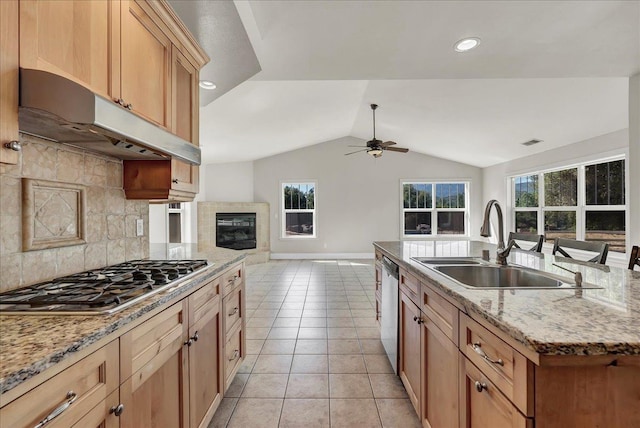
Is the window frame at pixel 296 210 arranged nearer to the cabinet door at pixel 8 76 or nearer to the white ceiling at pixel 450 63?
the white ceiling at pixel 450 63

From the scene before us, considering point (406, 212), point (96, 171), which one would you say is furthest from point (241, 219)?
point (96, 171)

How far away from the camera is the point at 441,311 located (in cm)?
126

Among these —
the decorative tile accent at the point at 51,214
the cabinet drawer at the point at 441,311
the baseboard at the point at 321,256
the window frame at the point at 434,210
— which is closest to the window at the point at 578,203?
the window frame at the point at 434,210

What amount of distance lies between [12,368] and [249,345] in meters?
2.28

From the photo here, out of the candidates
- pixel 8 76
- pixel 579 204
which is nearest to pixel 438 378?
pixel 8 76

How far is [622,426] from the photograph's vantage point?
28.3 inches

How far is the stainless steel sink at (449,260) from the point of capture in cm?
182

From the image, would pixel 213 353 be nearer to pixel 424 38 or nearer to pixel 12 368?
pixel 12 368

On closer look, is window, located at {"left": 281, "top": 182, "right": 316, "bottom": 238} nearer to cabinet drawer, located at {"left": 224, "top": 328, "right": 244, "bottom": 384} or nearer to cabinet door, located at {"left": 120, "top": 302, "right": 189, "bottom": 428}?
cabinet drawer, located at {"left": 224, "top": 328, "right": 244, "bottom": 384}

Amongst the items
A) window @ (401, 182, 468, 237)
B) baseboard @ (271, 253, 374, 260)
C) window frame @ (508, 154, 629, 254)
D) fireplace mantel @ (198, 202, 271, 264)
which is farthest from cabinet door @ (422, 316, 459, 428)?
window @ (401, 182, 468, 237)

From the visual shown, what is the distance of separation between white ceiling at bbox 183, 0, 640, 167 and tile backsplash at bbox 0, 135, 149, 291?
38.4 inches

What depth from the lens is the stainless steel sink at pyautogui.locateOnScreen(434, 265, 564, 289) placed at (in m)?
1.47

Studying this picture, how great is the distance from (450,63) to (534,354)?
2267 millimetres

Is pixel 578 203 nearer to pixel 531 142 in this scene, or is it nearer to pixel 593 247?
pixel 531 142
